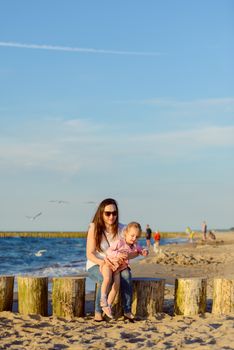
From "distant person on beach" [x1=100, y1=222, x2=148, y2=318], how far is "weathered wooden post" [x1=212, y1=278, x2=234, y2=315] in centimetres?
127

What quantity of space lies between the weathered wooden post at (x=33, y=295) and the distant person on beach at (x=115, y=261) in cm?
93

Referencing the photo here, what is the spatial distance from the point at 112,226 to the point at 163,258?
14049mm

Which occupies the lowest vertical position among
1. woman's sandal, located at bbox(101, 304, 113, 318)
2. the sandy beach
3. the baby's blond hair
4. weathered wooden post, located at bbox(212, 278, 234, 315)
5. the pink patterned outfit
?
the sandy beach

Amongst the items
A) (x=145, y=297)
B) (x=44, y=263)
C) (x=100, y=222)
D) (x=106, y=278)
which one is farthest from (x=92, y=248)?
(x=44, y=263)

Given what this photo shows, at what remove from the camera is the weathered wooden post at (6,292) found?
877cm

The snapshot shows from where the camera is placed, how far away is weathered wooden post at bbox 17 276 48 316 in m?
8.65

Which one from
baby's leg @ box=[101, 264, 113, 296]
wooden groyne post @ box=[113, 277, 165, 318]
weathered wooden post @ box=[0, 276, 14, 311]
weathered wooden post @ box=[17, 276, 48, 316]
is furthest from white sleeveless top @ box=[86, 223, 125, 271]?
weathered wooden post @ box=[0, 276, 14, 311]

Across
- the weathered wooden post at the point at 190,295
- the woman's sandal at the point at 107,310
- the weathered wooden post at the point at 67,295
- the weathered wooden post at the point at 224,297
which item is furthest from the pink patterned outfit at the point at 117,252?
the weathered wooden post at the point at 224,297

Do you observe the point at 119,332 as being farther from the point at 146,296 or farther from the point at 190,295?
the point at 190,295

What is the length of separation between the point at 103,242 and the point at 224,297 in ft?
6.20

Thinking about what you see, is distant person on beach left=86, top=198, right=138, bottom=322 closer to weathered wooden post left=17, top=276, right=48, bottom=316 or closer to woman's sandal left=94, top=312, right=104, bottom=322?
woman's sandal left=94, top=312, right=104, bottom=322

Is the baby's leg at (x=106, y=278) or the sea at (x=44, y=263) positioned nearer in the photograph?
the baby's leg at (x=106, y=278)

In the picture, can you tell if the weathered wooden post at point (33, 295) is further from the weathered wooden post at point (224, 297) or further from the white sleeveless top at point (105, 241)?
the weathered wooden post at point (224, 297)

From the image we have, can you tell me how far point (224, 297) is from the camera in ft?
28.8
